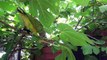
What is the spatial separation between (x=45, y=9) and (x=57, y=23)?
588mm

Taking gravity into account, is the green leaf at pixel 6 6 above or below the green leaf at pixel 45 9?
above

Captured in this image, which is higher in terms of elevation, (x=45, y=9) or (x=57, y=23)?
(x=57, y=23)

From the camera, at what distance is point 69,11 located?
46.8 inches

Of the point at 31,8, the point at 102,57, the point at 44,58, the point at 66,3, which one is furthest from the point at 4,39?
the point at 31,8

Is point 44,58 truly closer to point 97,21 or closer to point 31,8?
point 97,21

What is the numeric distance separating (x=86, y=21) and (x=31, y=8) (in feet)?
2.68

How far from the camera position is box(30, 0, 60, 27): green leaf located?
375mm

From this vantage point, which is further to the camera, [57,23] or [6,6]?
[57,23]

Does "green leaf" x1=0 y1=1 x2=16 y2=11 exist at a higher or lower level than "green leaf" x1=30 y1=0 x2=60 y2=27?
higher

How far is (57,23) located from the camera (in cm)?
97

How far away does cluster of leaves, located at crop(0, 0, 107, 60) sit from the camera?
0.40 metres

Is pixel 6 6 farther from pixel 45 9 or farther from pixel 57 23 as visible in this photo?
pixel 57 23

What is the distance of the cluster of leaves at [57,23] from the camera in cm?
40

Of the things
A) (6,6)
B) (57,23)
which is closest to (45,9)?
(6,6)
